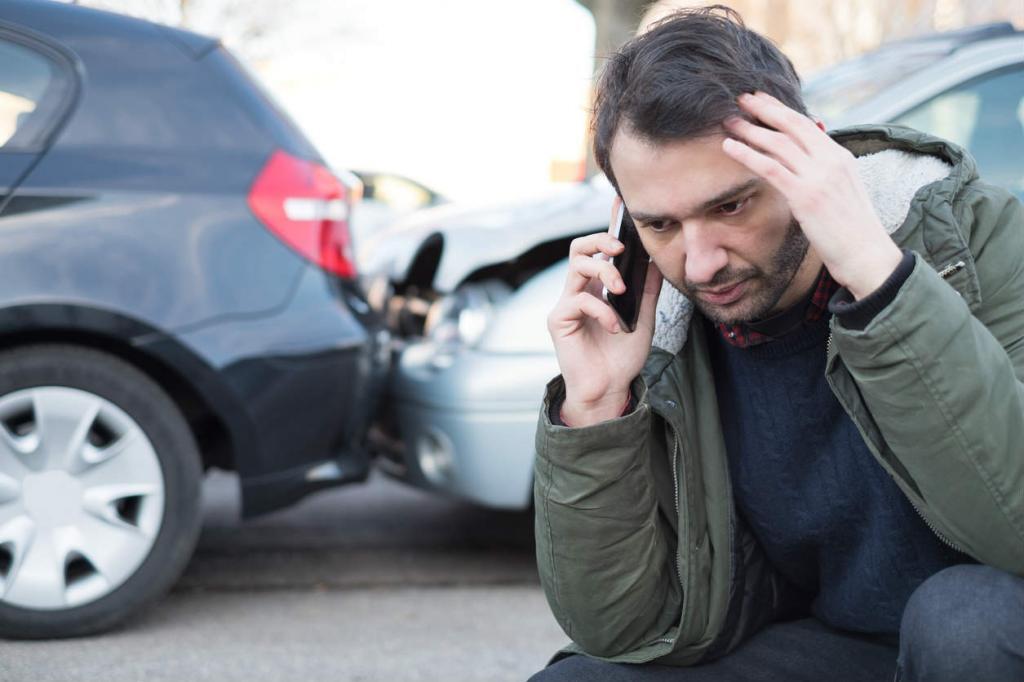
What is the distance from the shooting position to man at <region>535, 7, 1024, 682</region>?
1.79m

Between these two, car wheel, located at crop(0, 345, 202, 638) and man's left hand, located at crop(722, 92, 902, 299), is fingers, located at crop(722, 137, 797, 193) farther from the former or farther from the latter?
car wheel, located at crop(0, 345, 202, 638)

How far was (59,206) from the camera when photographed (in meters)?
3.39

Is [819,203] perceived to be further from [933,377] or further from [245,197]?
[245,197]

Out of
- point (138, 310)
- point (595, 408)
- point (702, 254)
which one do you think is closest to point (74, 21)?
point (138, 310)

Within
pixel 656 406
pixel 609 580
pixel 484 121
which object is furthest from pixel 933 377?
pixel 484 121

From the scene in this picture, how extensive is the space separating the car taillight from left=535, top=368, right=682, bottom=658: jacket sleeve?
67.6 inches

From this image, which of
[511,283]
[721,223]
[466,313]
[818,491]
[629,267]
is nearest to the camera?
[721,223]

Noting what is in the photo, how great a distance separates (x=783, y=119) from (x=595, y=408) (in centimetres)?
59

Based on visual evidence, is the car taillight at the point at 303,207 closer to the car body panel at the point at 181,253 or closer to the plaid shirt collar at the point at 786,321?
the car body panel at the point at 181,253

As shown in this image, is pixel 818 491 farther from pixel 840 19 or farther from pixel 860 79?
pixel 840 19

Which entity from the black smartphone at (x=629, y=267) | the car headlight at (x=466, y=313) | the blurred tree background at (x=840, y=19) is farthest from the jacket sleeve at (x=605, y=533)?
the blurred tree background at (x=840, y=19)

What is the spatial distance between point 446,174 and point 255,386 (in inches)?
927

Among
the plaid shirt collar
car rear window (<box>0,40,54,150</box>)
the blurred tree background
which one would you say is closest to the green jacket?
the plaid shirt collar

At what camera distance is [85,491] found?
342cm
